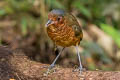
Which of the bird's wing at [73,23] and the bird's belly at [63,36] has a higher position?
the bird's wing at [73,23]

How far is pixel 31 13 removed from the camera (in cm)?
880

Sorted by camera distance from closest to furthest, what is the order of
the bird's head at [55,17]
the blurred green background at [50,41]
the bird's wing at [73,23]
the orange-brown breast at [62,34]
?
the bird's head at [55,17] → the orange-brown breast at [62,34] → the bird's wing at [73,23] → the blurred green background at [50,41]

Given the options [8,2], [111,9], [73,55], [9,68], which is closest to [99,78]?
[9,68]

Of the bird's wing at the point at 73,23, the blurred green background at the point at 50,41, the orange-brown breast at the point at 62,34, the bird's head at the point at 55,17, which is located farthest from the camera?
the blurred green background at the point at 50,41

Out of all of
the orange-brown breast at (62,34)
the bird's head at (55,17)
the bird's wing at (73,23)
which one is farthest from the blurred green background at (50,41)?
the bird's head at (55,17)

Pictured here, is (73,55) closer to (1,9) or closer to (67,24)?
(1,9)

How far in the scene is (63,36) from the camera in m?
4.82

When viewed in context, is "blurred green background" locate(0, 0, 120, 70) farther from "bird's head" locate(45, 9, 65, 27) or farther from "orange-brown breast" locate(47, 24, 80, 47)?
"bird's head" locate(45, 9, 65, 27)

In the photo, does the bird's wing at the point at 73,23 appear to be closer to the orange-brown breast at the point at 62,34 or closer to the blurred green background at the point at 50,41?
the orange-brown breast at the point at 62,34

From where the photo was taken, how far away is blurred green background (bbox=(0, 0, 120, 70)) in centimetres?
810

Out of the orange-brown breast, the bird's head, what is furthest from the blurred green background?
the bird's head

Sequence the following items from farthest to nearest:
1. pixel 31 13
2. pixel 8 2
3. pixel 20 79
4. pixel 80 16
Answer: pixel 80 16, pixel 31 13, pixel 8 2, pixel 20 79

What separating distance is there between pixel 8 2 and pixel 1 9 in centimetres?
27

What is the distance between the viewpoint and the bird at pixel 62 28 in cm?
465
